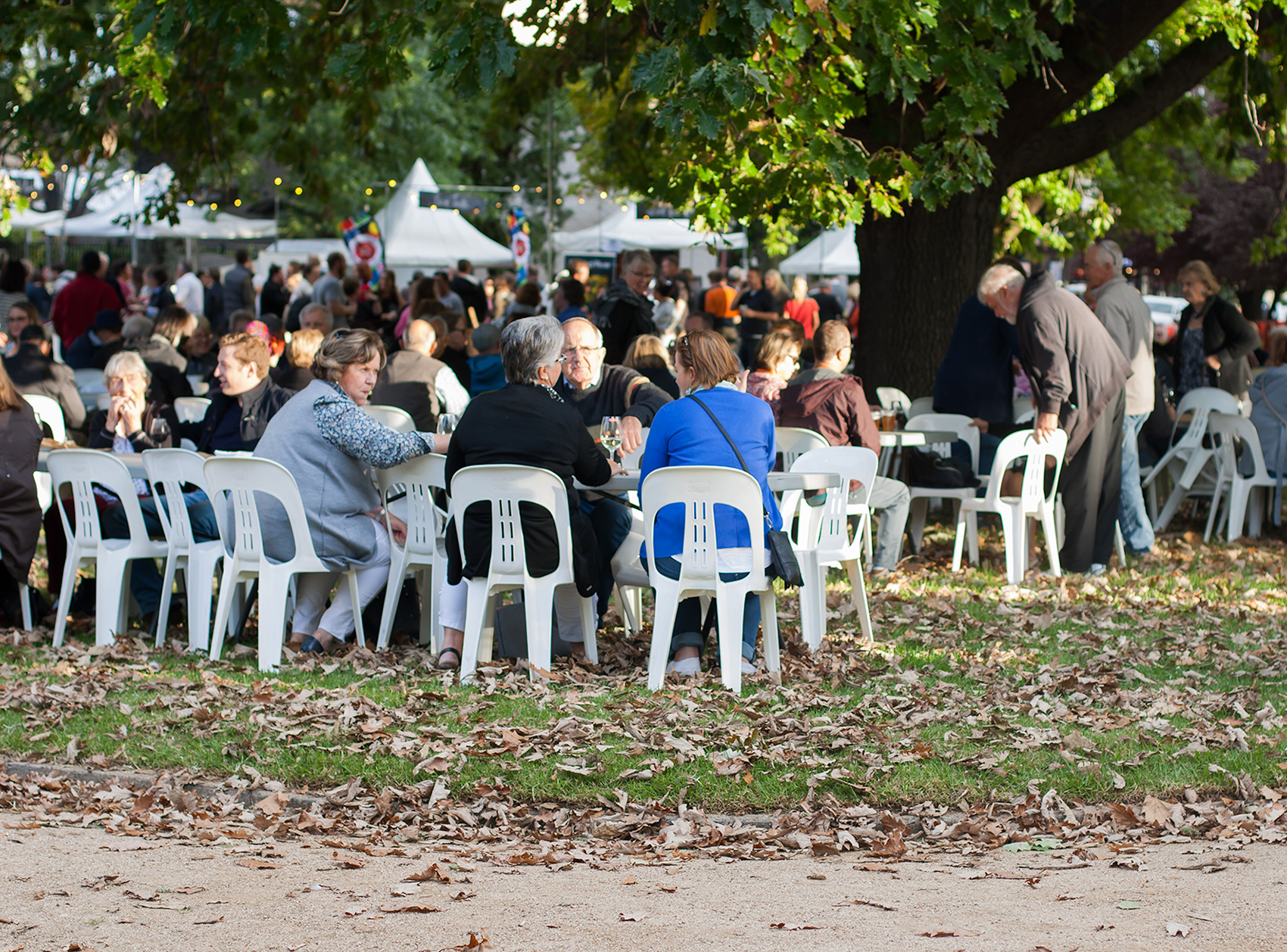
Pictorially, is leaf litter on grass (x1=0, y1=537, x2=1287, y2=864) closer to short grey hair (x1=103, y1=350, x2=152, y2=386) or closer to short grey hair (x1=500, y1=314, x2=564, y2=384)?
short grey hair (x1=500, y1=314, x2=564, y2=384)

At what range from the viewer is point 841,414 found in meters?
9.20

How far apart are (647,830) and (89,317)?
1386cm

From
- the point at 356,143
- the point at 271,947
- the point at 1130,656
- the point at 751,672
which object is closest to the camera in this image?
the point at 271,947

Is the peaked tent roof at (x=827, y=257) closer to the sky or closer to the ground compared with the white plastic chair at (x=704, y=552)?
closer to the sky

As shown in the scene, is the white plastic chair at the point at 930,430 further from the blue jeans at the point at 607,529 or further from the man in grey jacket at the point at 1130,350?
the blue jeans at the point at 607,529

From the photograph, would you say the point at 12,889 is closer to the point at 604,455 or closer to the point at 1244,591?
the point at 604,455

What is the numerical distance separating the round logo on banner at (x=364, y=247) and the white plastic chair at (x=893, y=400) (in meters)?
11.9

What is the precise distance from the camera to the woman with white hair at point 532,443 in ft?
22.1

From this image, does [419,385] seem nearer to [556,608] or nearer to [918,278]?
[556,608]

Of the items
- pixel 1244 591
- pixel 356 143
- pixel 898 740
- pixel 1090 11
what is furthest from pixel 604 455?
pixel 356 143

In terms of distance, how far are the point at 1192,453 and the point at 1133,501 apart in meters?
1.26

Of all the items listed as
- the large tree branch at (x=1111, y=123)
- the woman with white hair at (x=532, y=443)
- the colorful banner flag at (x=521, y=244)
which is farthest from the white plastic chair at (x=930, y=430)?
the colorful banner flag at (x=521, y=244)

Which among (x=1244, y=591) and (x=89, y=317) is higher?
(x=89, y=317)

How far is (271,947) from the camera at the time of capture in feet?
13.0
